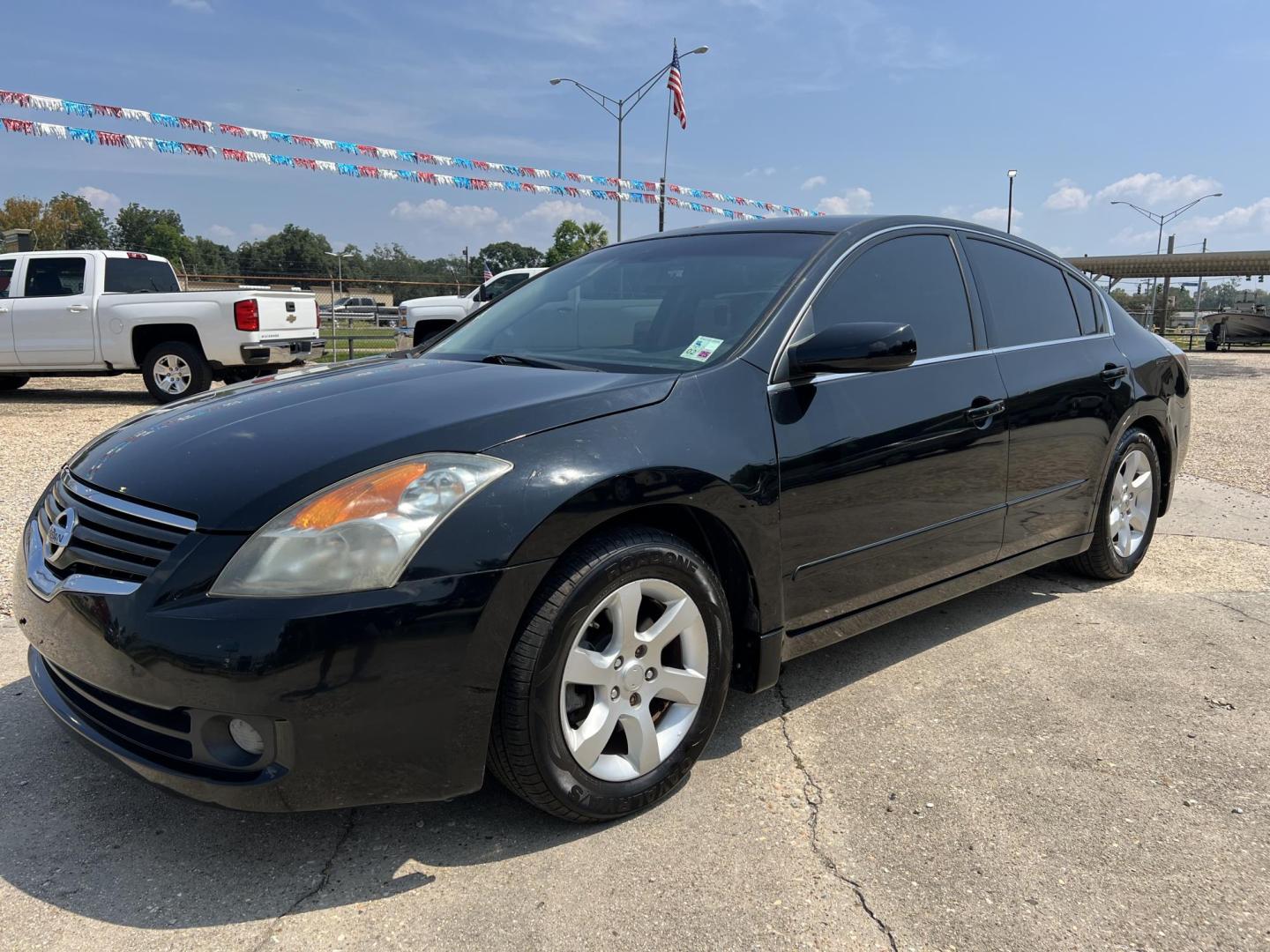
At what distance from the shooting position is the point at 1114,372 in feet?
13.7

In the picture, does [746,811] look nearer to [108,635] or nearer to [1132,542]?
[108,635]

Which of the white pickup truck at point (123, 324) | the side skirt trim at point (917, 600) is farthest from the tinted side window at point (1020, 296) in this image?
the white pickup truck at point (123, 324)

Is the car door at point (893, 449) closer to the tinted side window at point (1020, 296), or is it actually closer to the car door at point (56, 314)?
the tinted side window at point (1020, 296)

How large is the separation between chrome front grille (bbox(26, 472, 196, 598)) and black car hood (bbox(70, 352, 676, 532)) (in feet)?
0.14

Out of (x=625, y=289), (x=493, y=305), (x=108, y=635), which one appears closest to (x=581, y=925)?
(x=108, y=635)

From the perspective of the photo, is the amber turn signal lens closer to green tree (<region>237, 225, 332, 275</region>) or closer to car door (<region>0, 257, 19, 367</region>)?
car door (<region>0, 257, 19, 367</region>)

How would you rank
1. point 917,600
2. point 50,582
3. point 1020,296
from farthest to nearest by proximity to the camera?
point 1020,296 → point 917,600 → point 50,582

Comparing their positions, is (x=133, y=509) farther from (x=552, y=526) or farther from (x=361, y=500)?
(x=552, y=526)

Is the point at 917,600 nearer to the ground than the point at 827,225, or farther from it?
nearer to the ground

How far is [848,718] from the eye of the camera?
314 centimetres

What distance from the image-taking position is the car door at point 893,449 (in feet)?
9.30

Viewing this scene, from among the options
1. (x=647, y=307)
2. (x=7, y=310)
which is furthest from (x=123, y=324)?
(x=647, y=307)

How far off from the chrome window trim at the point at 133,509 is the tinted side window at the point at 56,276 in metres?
10.4

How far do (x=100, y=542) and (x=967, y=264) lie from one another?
3.14 meters
